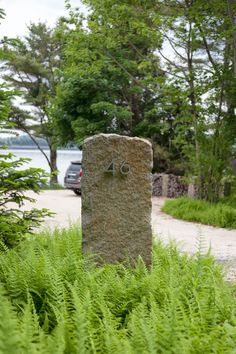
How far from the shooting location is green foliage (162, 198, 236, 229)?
13.1 metres

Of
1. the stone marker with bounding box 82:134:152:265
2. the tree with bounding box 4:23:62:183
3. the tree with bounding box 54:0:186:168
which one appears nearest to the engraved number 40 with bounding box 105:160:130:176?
the stone marker with bounding box 82:134:152:265

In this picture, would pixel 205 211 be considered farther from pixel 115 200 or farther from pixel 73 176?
pixel 73 176

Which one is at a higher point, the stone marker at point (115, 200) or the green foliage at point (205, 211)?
the stone marker at point (115, 200)

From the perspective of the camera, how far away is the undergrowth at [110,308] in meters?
2.69

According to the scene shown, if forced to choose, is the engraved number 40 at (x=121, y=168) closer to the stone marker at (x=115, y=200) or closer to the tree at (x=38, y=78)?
the stone marker at (x=115, y=200)

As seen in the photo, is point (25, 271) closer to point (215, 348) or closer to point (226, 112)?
point (215, 348)

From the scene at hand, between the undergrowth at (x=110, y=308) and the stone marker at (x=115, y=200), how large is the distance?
300mm

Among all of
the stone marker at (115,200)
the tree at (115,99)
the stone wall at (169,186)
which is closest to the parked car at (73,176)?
the tree at (115,99)

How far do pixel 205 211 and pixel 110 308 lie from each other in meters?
10.3

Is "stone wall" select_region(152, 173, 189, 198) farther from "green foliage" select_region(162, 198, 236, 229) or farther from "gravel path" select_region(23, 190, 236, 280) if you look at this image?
"green foliage" select_region(162, 198, 236, 229)

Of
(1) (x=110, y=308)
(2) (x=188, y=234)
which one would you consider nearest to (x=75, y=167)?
(2) (x=188, y=234)

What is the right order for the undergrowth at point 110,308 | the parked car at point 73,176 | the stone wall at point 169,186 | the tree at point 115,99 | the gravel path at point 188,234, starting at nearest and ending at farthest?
the undergrowth at point 110,308
the gravel path at point 188,234
the tree at point 115,99
the parked car at point 73,176
the stone wall at point 169,186

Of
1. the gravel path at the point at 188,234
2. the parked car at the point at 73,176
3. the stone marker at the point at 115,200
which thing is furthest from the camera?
the parked car at the point at 73,176

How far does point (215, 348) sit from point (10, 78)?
30201 mm
